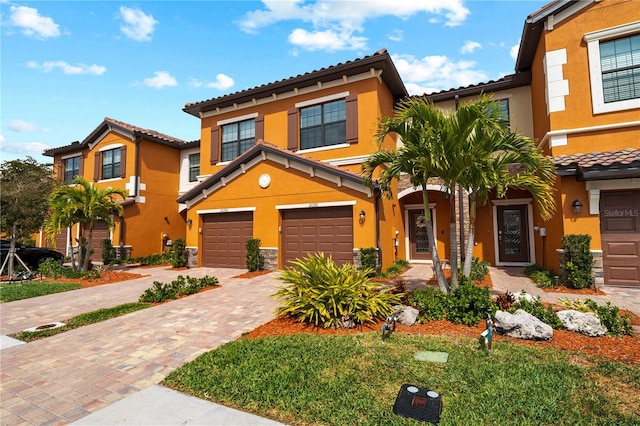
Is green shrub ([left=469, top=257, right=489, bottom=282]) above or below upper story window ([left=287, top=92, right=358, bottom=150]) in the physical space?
below

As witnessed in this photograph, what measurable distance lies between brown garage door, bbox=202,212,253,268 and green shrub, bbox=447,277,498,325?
9.81 m

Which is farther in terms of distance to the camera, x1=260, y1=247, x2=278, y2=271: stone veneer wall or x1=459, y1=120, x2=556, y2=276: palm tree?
x1=260, y1=247, x2=278, y2=271: stone veneer wall

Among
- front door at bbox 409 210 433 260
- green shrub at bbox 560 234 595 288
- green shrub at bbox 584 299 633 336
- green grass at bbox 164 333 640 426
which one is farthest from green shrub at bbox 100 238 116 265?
green shrub at bbox 560 234 595 288

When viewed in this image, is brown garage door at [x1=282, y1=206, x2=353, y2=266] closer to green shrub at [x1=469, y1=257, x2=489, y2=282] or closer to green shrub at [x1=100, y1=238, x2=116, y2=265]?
green shrub at [x1=469, y1=257, x2=489, y2=282]

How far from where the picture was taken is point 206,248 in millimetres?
15047

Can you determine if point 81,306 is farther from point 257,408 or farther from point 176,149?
point 176,149

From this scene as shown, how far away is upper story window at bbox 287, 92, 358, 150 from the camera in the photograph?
43.6 feet

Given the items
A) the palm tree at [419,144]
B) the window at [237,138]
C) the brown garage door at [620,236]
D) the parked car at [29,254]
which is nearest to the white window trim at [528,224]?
the brown garage door at [620,236]


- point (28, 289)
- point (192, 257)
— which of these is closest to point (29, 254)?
point (28, 289)

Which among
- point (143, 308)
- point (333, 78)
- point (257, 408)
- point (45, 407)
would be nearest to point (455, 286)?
point (257, 408)

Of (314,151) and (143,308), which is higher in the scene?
(314,151)

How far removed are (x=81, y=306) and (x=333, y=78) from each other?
484 inches

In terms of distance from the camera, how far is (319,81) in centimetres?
1398

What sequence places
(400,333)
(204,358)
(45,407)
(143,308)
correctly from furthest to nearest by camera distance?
1. (143,308)
2. (400,333)
3. (204,358)
4. (45,407)
